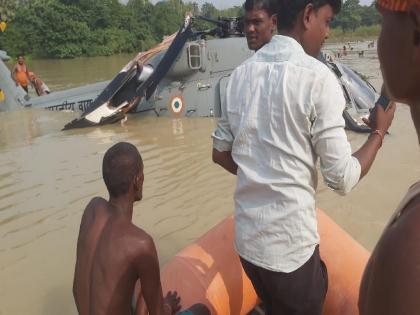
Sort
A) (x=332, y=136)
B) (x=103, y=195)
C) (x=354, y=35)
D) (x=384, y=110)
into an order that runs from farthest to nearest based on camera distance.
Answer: (x=354, y=35), (x=103, y=195), (x=384, y=110), (x=332, y=136)

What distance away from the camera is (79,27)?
4069 cm

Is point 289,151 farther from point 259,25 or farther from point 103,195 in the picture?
point 103,195

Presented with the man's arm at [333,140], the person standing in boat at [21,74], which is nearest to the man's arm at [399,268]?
the man's arm at [333,140]

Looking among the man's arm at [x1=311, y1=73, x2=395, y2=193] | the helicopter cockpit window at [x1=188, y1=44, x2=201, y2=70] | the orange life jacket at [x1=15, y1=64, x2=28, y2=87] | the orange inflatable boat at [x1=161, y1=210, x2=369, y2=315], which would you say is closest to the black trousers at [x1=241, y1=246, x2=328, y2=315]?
the man's arm at [x1=311, y1=73, x2=395, y2=193]

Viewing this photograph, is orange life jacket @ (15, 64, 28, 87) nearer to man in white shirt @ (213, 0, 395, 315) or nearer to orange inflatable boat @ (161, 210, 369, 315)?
orange inflatable boat @ (161, 210, 369, 315)

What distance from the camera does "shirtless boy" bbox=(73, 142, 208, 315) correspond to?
6.22 feet

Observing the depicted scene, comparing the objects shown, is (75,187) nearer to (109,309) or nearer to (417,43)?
(109,309)

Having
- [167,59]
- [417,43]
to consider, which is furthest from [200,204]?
[167,59]

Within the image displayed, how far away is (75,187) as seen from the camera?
A: 233 inches

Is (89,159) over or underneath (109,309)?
underneath

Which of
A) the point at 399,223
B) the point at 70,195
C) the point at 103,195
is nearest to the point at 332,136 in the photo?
the point at 399,223

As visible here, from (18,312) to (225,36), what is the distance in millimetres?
7880

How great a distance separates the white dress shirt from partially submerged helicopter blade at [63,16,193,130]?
829cm

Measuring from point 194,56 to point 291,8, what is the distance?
27.4ft
